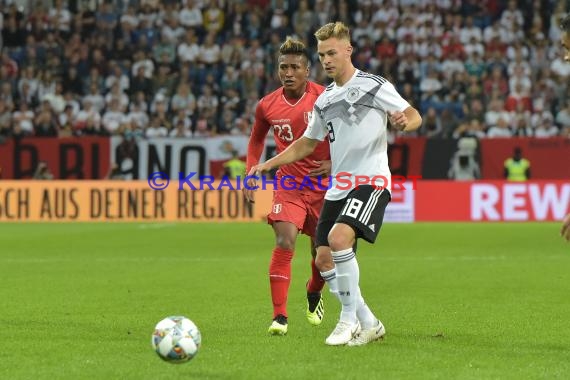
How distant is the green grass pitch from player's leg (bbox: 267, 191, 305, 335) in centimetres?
21

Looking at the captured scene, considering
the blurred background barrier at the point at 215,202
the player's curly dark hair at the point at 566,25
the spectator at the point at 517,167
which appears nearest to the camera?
the player's curly dark hair at the point at 566,25

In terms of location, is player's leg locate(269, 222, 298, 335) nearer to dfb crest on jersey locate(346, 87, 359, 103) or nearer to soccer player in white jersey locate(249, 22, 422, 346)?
soccer player in white jersey locate(249, 22, 422, 346)

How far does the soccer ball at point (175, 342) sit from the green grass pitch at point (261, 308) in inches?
3.8

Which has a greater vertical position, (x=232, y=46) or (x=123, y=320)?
(x=232, y=46)

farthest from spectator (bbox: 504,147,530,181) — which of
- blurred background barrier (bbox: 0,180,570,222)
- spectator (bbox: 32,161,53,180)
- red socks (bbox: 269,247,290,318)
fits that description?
red socks (bbox: 269,247,290,318)

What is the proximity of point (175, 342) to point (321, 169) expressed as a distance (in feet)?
9.18

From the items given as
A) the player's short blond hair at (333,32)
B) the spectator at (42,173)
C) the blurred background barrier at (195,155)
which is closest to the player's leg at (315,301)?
the player's short blond hair at (333,32)

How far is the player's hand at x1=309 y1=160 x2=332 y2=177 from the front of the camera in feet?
29.2

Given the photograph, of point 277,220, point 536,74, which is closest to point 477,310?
point 277,220

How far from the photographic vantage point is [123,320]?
29.8 feet

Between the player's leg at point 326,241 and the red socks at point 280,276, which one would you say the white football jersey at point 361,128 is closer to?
the player's leg at point 326,241

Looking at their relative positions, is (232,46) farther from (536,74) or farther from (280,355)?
(280,355)

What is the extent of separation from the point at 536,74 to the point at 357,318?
66.5ft

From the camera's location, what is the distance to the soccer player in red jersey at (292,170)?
8.65 meters
